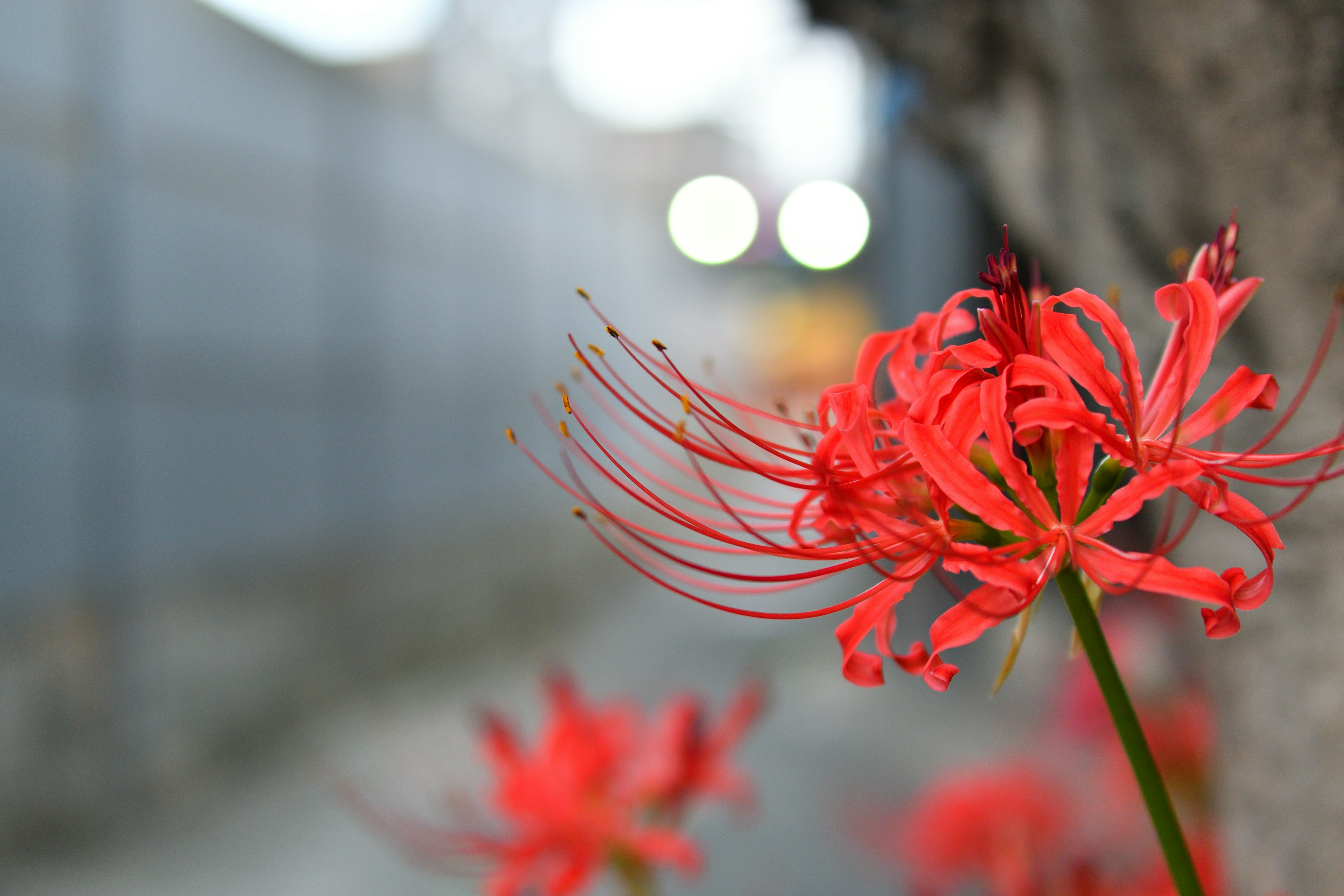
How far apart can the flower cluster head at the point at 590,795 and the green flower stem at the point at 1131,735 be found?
15.4 inches

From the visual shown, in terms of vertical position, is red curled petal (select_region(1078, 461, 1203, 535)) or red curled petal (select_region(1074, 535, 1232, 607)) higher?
red curled petal (select_region(1078, 461, 1203, 535))

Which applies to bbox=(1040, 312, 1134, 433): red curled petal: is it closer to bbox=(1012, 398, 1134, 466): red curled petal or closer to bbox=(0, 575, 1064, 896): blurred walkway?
bbox=(1012, 398, 1134, 466): red curled petal

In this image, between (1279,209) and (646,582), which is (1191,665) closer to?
(1279,209)

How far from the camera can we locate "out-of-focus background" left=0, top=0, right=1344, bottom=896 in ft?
2.10

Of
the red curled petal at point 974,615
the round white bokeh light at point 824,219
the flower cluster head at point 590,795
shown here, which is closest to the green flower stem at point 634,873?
the flower cluster head at point 590,795

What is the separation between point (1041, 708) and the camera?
220cm

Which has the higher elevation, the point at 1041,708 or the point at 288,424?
the point at 288,424

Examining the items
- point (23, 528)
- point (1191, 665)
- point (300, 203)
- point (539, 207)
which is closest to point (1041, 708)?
point (1191, 665)

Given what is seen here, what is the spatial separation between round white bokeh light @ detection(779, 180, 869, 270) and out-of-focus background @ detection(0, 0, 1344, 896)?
0.01m

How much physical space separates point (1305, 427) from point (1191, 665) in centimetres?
60

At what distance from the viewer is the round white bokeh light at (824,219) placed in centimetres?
251

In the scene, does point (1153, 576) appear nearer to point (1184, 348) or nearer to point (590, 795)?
→ point (1184, 348)

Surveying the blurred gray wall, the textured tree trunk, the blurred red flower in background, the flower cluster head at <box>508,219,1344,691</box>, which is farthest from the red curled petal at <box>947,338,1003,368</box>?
the blurred gray wall

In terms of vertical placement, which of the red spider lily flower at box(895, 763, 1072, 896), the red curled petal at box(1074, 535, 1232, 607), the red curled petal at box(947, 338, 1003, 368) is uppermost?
the red curled petal at box(947, 338, 1003, 368)
